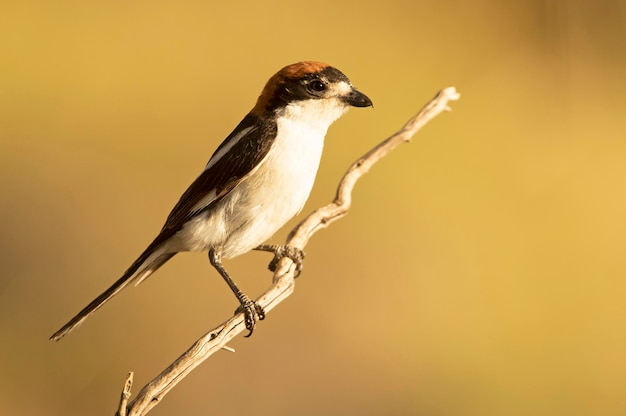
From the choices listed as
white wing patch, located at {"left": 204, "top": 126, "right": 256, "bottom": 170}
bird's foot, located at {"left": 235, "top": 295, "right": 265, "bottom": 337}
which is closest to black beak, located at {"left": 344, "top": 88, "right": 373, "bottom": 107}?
white wing patch, located at {"left": 204, "top": 126, "right": 256, "bottom": 170}

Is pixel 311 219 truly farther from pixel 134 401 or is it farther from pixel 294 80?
pixel 134 401

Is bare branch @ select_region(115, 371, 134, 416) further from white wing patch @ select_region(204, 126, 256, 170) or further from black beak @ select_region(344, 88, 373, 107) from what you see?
black beak @ select_region(344, 88, 373, 107)

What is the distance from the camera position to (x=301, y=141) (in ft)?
6.74

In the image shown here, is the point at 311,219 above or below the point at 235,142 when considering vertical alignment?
below

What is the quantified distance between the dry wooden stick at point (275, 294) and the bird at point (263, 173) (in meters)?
0.10

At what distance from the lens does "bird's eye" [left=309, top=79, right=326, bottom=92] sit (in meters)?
2.03

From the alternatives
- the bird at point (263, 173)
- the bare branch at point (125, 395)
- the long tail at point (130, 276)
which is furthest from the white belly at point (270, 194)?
the bare branch at point (125, 395)

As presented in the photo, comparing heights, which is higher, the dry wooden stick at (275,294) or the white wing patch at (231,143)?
the white wing patch at (231,143)

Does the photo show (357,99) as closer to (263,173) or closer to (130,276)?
(263,173)

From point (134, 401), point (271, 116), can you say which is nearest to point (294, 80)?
point (271, 116)

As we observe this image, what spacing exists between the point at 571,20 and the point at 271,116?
334cm

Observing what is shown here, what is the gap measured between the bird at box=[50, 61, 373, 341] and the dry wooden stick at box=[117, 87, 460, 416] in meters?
0.10

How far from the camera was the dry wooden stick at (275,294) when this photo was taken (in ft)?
4.30

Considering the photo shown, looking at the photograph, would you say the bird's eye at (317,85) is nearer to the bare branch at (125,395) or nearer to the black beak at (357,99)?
the black beak at (357,99)
